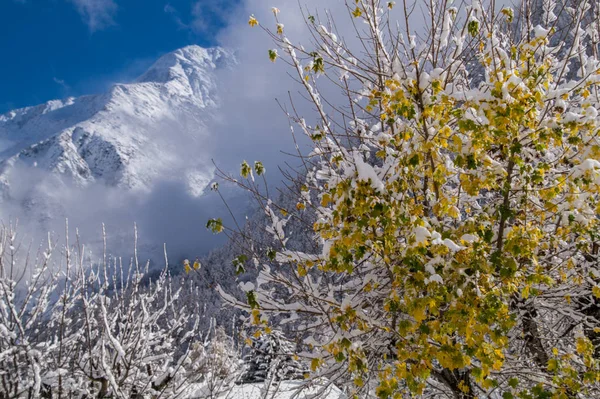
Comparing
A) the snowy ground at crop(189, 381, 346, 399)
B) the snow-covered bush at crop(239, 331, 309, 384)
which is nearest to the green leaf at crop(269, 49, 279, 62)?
the snow-covered bush at crop(239, 331, 309, 384)

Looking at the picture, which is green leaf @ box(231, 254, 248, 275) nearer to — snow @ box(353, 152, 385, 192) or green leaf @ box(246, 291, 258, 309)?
green leaf @ box(246, 291, 258, 309)

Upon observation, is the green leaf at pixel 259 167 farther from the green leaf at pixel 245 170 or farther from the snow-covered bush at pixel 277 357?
the snow-covered bush at pixel 277 357

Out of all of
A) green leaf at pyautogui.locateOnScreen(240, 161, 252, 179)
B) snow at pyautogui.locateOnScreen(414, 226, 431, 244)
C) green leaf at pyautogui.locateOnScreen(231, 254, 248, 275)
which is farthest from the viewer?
green leaf at pyautogui.locateOnScreen(240, 161, 252, 179)

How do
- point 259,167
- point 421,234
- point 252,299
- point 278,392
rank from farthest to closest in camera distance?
point 278,392 < point 259,167 < point 252,299 < point 421,234

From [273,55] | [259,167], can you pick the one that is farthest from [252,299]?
[273,55]

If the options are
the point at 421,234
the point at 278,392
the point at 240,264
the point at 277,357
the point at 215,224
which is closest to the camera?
the point at 421,234

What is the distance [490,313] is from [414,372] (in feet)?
2.55

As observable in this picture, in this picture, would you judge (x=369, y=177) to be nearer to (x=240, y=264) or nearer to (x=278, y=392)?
(x=240, y=264)

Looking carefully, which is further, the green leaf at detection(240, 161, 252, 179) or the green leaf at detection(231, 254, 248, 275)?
the green leaf at detection(240, 161, 252, 179)

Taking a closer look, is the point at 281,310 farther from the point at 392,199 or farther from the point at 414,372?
the point at 392,199

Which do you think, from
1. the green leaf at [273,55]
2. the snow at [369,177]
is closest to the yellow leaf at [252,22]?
the green leaf at [273,55]

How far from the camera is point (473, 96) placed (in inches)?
110

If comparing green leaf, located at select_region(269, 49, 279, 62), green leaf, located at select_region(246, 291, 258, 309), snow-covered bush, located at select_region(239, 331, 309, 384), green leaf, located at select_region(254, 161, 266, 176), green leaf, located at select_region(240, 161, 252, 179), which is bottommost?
snow-covered bush, located at select_region(239, 331, 309, 384)

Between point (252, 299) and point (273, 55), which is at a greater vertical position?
point (273, 55)
